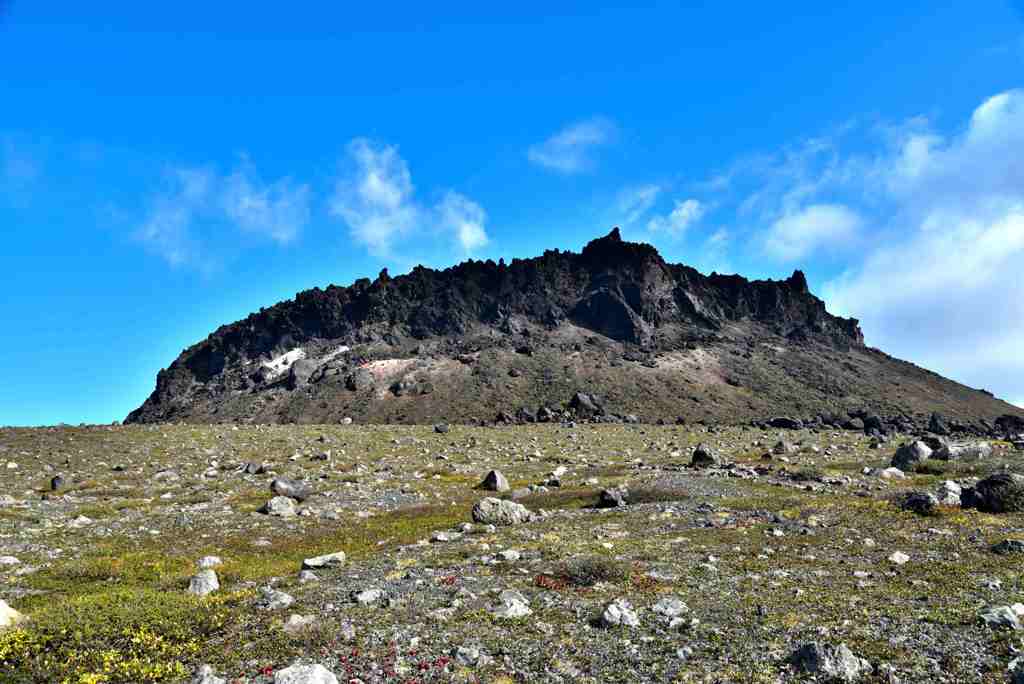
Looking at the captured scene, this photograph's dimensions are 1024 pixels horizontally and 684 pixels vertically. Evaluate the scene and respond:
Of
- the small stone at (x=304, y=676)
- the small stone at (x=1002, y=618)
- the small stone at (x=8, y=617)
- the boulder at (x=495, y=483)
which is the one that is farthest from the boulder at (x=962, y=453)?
the small stone at (x=8, y=617)

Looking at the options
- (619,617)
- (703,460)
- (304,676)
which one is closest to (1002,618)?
(619,617)

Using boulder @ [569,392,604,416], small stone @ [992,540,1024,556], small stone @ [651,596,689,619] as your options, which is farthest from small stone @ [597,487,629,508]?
boulder @ [569,392,604,416]

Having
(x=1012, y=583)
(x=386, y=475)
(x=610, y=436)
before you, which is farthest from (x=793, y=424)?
(x=1012, y=583)

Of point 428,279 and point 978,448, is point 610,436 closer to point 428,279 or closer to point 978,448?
point 978,448

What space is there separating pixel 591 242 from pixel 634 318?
3981 cm

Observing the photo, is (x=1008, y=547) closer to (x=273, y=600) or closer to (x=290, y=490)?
(x=273, y=600)

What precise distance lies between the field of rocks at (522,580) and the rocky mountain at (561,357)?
67244 millimetres

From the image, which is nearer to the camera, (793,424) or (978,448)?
(978,448)

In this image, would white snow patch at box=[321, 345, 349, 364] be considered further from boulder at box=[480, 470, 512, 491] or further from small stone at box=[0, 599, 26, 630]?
small stone at box=[0, 599, 26, 630]

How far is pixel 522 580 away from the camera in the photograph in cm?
1225

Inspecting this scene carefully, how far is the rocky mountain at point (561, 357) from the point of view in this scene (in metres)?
116

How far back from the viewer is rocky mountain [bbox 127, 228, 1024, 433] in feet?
381

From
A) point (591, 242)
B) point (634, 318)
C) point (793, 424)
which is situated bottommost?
point (793, 424)

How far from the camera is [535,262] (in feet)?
602
